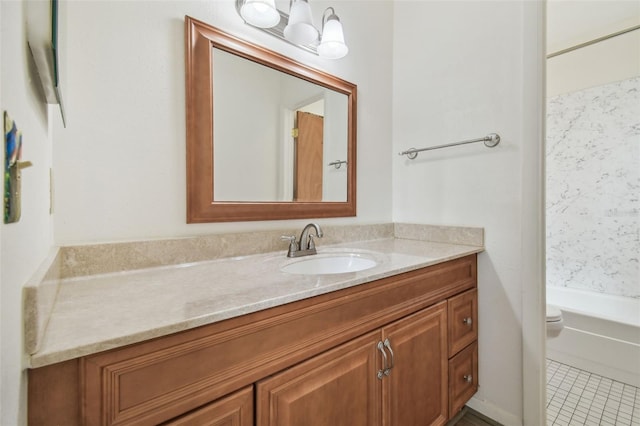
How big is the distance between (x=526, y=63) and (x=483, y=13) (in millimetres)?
381

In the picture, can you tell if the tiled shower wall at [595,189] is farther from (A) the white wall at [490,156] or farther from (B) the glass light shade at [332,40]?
(B) the glass light shade at [332,40]

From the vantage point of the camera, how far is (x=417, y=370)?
107cm

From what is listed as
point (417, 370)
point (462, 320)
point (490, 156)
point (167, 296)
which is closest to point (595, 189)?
point (490, 156)

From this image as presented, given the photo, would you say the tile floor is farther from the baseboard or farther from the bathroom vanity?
the bathroom vanity

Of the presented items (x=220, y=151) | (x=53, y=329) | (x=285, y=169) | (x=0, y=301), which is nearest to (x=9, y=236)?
(x=0, y=301)

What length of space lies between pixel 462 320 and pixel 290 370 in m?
0.95

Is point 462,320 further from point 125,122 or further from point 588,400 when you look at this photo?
point 125,122

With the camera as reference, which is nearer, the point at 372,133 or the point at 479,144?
the point at 479,144

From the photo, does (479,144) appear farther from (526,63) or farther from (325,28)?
(325,28)

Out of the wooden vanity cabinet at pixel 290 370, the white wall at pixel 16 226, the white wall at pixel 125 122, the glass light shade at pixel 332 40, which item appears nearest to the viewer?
the white wall at pixel 16 226

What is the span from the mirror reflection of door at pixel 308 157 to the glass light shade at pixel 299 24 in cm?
32

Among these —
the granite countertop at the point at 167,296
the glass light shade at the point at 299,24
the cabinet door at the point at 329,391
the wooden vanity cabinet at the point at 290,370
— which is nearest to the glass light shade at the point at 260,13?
the glass light shade at the point at 299,24

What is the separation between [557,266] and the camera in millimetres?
2412

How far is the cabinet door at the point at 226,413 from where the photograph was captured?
1.87ft
